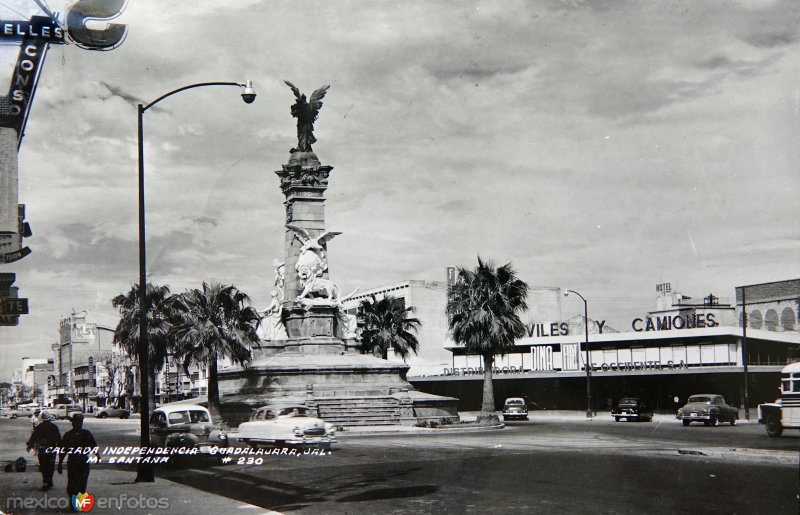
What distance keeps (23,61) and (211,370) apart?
27782mm

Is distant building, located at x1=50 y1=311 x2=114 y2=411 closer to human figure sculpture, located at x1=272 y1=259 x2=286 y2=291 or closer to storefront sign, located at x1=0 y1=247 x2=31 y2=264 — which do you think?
human figure sculpture, located at x1=272 y1=259 x2=286 y2=291

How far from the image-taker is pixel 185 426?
80.1 ft

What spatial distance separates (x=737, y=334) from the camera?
5600cm

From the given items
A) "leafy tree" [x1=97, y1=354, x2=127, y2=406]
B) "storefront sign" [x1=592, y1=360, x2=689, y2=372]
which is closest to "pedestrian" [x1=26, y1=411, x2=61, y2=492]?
"storefront sign" [x1=592, y1=360, x2=689, y2=372]

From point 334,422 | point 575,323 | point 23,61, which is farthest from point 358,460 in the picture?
point 575,323

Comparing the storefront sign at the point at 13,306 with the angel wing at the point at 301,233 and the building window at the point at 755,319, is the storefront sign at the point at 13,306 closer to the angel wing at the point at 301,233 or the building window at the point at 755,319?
the angel wing at the point at 301,233

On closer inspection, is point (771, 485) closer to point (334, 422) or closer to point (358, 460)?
point (358, 460)

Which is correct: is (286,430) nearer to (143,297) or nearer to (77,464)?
(143,297)

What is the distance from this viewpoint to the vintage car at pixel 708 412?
4025 centimetres

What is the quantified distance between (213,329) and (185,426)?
19301 millimetres

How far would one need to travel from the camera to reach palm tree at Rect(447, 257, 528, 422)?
4416cm

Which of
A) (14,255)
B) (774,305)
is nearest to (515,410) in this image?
(774,305)

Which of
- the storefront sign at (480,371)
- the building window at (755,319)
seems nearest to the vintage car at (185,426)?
the storefront sign at (480,371)

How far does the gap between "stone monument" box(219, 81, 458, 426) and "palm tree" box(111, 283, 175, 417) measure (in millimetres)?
4926
